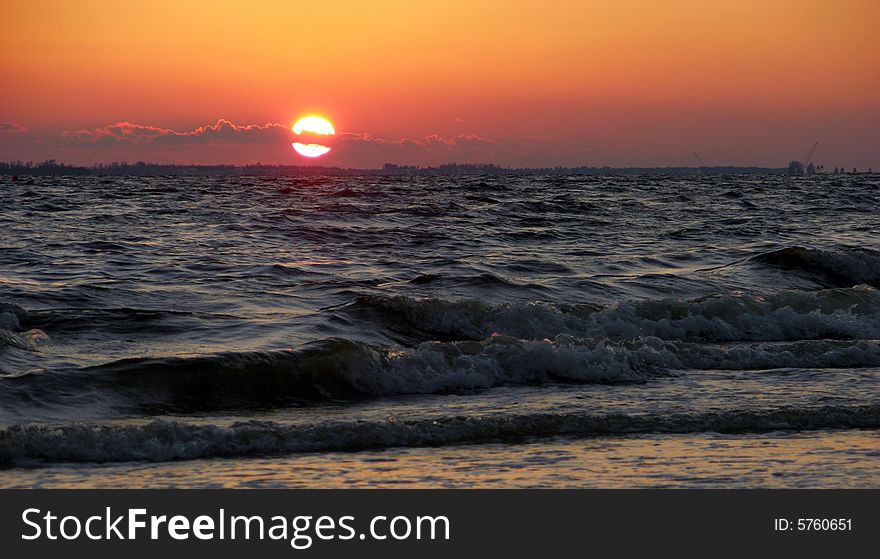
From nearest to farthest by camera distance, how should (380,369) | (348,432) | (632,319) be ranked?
(348,432) → (380,369) → (632,319)

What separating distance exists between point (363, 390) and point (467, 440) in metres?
2.65

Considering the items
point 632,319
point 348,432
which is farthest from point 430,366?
point 632,319

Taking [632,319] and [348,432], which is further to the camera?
[632,319]

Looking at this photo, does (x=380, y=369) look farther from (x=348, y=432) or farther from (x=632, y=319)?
(x=632, y=319)

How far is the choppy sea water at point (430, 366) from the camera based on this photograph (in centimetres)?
758

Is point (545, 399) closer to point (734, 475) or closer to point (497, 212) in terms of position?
point (734, 475)

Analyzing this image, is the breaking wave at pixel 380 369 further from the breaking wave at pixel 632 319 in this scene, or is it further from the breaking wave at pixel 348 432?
the breaking wave at pixel 632 319

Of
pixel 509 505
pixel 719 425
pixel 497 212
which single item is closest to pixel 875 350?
pixel 719 425

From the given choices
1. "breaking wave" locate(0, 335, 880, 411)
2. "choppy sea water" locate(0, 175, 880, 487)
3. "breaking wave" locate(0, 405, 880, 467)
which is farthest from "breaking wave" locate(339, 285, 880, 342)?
"breaking wave" locate(0, 405, 880, 467)

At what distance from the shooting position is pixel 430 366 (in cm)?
1106

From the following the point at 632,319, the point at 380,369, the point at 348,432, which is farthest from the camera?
the point at 632,319

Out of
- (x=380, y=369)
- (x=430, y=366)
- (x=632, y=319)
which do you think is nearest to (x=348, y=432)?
(x=380, y=369)

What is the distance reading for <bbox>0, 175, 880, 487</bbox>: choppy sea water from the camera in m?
7.58

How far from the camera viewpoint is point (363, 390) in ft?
35.0
